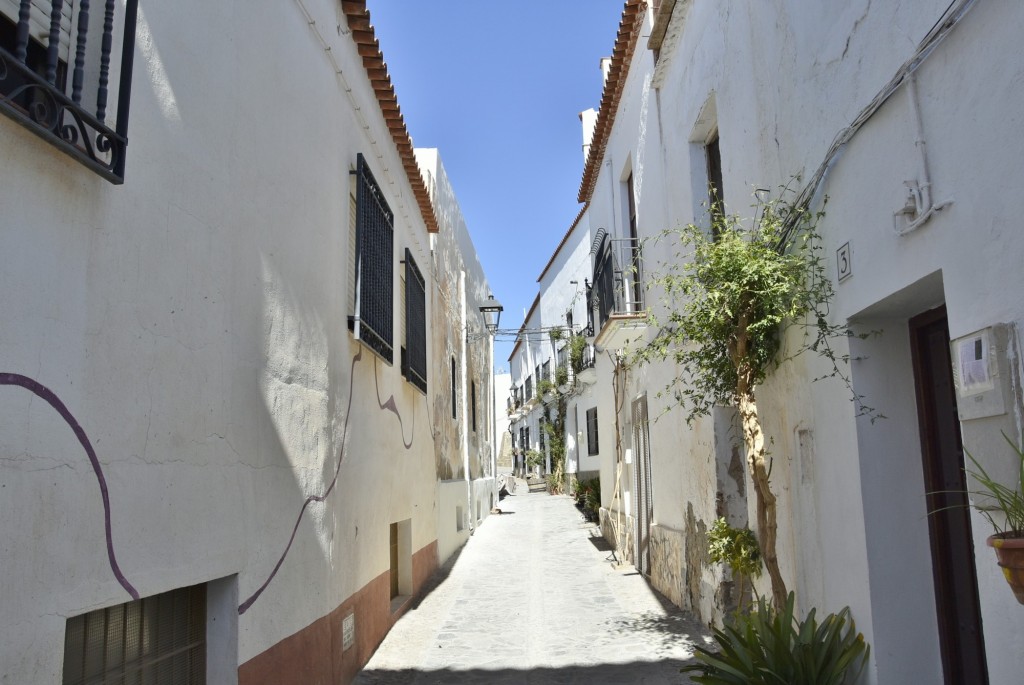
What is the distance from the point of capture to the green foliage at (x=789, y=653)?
13.0 ft

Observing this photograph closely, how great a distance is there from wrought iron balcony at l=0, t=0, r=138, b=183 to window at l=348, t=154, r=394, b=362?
3.49 m

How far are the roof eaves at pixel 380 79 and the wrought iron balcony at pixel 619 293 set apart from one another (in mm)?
2577

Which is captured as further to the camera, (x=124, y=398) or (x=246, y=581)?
(x=246, y=581)

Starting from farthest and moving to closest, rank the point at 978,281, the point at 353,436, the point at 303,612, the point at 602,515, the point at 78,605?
the point at 602,515 < the point at 353,436 < the point at 303,612 < the point at 978,281 < the point at 78,605

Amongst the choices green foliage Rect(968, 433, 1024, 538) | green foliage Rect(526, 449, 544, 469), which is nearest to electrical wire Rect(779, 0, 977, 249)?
green foliage Rect(968, 433, 1024, 538)

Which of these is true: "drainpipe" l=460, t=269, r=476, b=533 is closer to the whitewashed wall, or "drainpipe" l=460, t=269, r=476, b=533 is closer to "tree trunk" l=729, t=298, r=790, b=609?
the whitewashed wall

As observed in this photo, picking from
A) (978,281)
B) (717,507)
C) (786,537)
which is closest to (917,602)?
(786,537)

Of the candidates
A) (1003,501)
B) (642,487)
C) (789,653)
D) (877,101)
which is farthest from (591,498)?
(1003,501)

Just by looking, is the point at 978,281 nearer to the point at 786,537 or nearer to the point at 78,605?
the point at 786,537

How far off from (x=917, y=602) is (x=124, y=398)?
354cm

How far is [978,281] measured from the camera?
282cm

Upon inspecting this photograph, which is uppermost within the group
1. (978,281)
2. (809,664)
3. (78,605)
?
(978,281)

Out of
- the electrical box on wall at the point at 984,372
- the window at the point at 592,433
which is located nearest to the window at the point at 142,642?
the electrical box on wall at the point at 984,372

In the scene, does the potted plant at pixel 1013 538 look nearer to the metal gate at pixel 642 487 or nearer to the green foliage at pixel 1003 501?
the green foliage at pixel 1003 501
